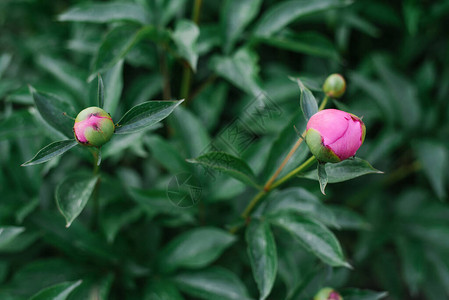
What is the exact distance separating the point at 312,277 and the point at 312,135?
44cm

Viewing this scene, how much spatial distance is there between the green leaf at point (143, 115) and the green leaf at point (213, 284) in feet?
1.52

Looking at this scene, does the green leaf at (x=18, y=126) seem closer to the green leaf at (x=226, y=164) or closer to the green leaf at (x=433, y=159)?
the green leaf at (x=226, y=164)

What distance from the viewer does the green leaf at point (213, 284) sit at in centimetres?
90

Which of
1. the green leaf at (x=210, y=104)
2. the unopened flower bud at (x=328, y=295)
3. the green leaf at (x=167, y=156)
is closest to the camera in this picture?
the unopened flower bud at (x=328, y=295)

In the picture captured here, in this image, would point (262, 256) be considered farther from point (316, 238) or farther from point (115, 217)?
point (115, 217)

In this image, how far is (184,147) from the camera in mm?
1012

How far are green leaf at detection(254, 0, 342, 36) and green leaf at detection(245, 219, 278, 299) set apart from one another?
1.71 feet

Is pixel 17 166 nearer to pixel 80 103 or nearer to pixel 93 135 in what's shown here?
pixel 80 103

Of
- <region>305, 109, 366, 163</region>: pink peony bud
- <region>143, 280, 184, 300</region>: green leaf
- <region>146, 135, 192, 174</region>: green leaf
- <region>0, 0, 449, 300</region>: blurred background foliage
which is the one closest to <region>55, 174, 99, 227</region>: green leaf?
<region>0, 0, 449, 300</region>: blurred background foliage

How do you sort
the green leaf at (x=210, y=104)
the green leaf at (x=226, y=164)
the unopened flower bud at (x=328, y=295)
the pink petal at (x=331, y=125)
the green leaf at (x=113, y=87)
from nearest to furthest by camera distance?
the pink petal at (x=331, y=125)
the green leaf at (x=226, y=164)
the unopened flower bud at (x=328, y=295)
the green leaf at (x=113, y=87)
the green leaf at (x=210, y=104)

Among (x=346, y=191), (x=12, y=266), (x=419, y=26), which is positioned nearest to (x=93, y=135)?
(x=12, y=266)

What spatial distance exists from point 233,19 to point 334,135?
26.3 inches

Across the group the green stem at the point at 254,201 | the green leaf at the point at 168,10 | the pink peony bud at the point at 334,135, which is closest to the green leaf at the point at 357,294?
the green stem at the point at 254,201

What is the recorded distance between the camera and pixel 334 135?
0.55 metres
